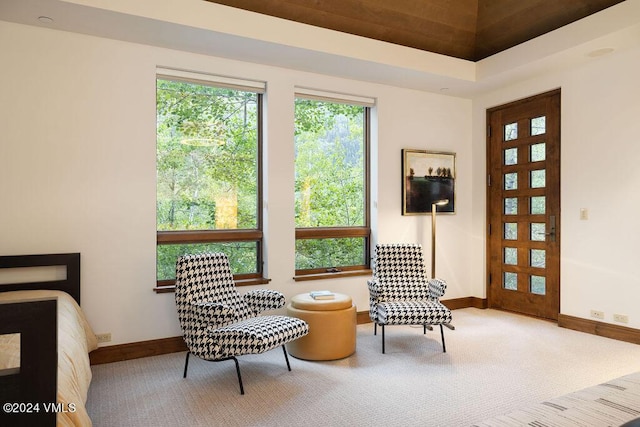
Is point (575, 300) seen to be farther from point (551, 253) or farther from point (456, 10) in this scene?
point (456, 10)

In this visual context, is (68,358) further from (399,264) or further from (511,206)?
(511,206)

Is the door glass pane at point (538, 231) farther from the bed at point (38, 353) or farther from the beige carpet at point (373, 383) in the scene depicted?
the bed at point (38, 353)

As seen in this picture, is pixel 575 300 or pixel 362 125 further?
pixel 362 125

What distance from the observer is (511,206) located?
5.17m

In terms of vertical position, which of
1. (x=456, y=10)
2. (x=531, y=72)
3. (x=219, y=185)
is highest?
(x=456, y=10)

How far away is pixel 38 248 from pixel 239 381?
1898 millimetres

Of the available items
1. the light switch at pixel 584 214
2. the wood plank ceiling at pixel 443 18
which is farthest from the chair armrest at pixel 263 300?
the light switch at pixel 584 214

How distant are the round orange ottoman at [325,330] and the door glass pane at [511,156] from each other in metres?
2.86

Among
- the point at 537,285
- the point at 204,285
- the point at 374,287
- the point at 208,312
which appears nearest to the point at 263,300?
the point at 204,285

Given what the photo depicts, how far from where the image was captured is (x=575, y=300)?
14.6 ft

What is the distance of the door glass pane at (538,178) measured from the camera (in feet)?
15.8

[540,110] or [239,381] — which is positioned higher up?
[540,110]

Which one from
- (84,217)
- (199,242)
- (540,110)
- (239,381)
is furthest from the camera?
(540,110)

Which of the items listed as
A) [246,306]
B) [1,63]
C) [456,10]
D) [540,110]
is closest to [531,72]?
[540,110]
